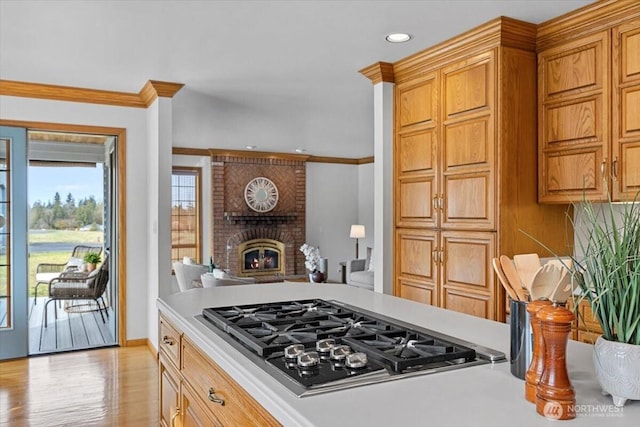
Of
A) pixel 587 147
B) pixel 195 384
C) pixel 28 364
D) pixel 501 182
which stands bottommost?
pixel 28 364

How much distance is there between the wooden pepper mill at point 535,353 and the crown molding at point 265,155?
8314 mm

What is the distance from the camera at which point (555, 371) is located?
0.92 m

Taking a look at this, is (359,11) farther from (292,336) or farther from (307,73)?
(292,336)

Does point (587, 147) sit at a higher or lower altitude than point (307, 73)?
lower

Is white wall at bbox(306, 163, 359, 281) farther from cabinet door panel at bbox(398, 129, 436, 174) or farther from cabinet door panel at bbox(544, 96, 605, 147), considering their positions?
cabinet door panel at bbox(544, 96, 605, 147)

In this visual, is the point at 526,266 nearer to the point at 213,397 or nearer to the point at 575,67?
the point at 213,397

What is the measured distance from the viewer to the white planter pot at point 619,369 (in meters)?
0.92

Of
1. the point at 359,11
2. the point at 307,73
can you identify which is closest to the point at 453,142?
the point at 359,11

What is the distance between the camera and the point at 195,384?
1.70m

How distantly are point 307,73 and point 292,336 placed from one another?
2.95 meters

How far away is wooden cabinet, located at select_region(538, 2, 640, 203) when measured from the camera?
2617 mm

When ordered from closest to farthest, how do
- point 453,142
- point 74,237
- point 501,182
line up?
point 501,182 → point 453,142 → point 74,237

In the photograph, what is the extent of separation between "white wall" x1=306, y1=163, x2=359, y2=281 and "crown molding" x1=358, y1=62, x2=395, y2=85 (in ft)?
19.8

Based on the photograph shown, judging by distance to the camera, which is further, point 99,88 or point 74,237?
point 74,237
